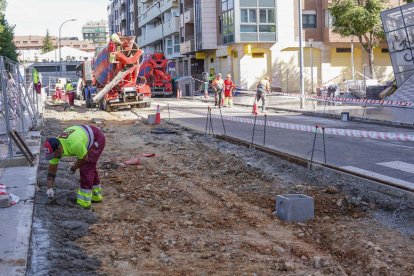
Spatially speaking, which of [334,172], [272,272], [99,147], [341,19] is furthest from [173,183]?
[341,19]

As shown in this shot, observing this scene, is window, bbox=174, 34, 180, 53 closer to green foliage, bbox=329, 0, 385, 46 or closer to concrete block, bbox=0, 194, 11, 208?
green foliage, bbox=329, 0, 385, 46

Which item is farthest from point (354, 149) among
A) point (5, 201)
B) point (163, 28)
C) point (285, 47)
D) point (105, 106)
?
point (163, 28)

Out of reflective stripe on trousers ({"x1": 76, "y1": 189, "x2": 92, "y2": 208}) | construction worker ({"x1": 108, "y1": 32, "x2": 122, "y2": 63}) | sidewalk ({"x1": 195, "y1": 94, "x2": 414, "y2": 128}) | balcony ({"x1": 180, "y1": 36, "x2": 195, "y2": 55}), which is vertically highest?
balcony ({"x1": 180, "y1": 36, "x2": 195, "y2": 55})

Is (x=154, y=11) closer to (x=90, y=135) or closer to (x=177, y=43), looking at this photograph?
(x=177, y=43)

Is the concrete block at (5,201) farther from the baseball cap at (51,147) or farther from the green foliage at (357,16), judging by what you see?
the green foliage at (357,16)

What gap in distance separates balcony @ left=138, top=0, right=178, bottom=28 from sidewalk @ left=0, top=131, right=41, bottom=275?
57163mm

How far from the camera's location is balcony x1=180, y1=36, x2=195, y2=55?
5509 cm

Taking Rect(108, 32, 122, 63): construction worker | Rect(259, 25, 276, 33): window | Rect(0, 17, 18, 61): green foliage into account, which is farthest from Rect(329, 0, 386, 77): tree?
Rect(0, 17, 18, 61): green foliage

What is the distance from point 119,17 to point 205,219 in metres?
113

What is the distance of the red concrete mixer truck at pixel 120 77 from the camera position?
28.1 m

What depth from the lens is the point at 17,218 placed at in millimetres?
6711

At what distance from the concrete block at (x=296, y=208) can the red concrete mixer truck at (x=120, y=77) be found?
2181 centimetres

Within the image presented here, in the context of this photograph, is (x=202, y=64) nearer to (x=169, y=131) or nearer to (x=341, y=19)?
(x=341, y=19)

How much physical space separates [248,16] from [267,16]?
5.07 feet
